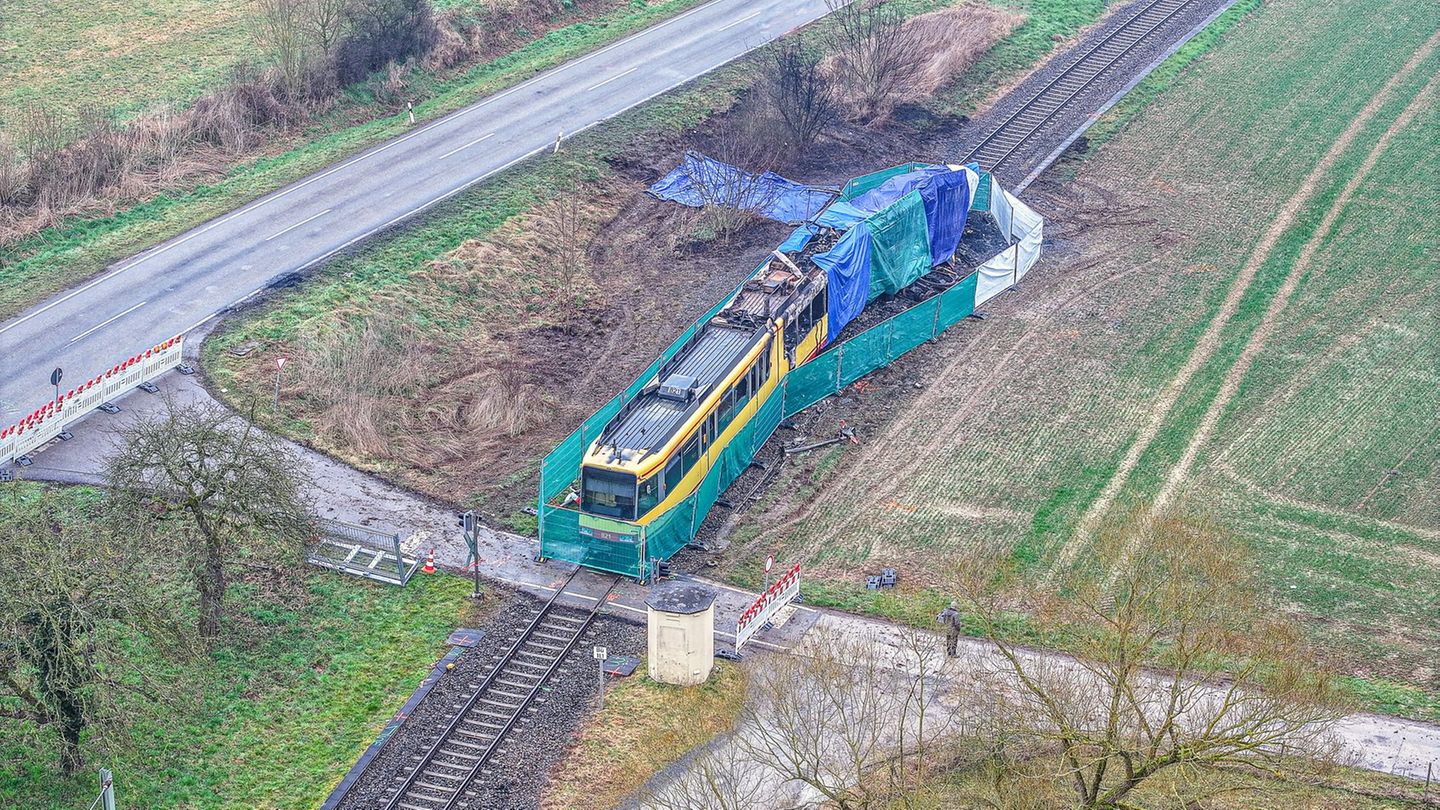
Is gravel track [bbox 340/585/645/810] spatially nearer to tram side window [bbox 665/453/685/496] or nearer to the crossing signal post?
the crossing signal post

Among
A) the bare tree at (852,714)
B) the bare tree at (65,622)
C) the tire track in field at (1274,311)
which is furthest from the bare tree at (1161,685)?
the bare tree at (65,622)

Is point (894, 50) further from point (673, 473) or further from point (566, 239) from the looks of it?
point (673, 473)

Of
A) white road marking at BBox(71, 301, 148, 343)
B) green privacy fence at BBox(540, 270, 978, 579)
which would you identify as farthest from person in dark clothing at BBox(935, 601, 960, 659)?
white road marking at BBox(71, 301, 148, 343)

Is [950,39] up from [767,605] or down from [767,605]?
up

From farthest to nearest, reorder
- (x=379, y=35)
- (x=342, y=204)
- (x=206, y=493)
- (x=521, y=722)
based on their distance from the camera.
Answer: (x=379, y=35), (x=342, y=204), (x=206, y=493), (x=521, y=722)

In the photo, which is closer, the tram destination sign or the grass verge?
the grass verge

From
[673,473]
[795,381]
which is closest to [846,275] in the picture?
[795,381]
